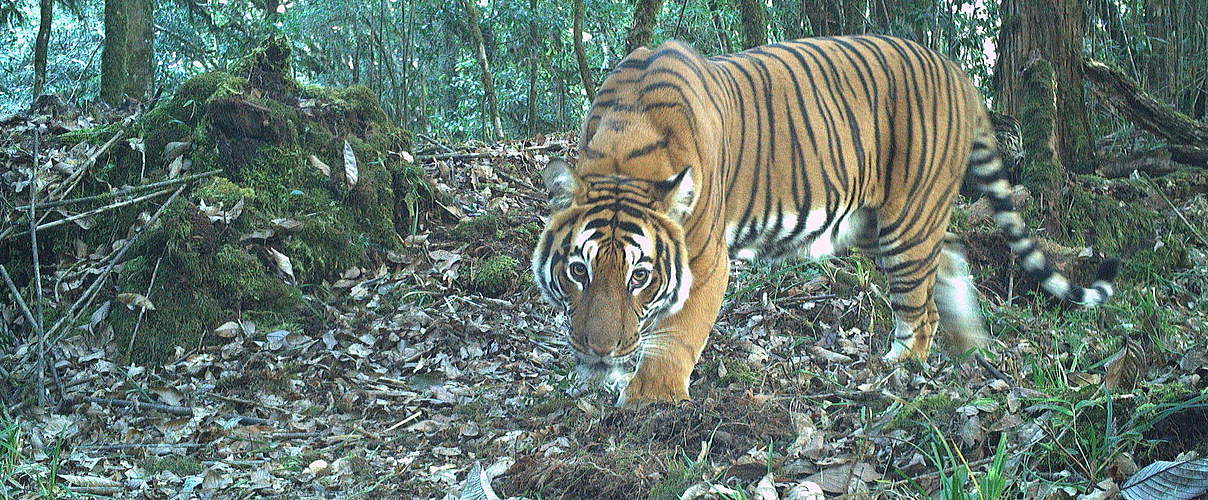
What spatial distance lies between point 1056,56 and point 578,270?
15.9 feet

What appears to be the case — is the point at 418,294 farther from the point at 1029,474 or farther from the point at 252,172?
the point at 1029,474

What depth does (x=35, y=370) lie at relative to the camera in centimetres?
Answer: 444

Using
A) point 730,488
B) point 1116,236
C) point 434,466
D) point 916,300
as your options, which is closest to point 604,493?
point 730,488

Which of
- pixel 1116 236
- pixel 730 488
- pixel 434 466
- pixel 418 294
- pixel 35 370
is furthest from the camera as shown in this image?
pixel 1116 236

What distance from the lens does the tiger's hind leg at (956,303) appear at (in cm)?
570

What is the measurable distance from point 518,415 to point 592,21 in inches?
444

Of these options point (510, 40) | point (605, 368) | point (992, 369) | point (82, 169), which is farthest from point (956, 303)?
point (510, 40)

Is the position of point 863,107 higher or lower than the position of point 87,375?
higher

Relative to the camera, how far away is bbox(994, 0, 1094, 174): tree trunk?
22.9 ft

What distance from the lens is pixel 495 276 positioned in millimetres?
6121

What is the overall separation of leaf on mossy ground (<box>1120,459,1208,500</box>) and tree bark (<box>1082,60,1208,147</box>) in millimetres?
5423

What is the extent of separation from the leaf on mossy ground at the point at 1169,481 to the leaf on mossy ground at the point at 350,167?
492 centimetres

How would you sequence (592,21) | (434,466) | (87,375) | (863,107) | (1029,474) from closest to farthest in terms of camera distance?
(1029,474), (434,466), (87,375), (863,107), (592,21)

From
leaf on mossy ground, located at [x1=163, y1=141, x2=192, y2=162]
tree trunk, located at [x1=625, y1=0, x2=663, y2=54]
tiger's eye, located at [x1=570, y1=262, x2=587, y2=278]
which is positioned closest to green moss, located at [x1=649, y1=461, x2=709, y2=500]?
tiger's eye, located at [x1=570, y1=262, x2=587, y2=278]
